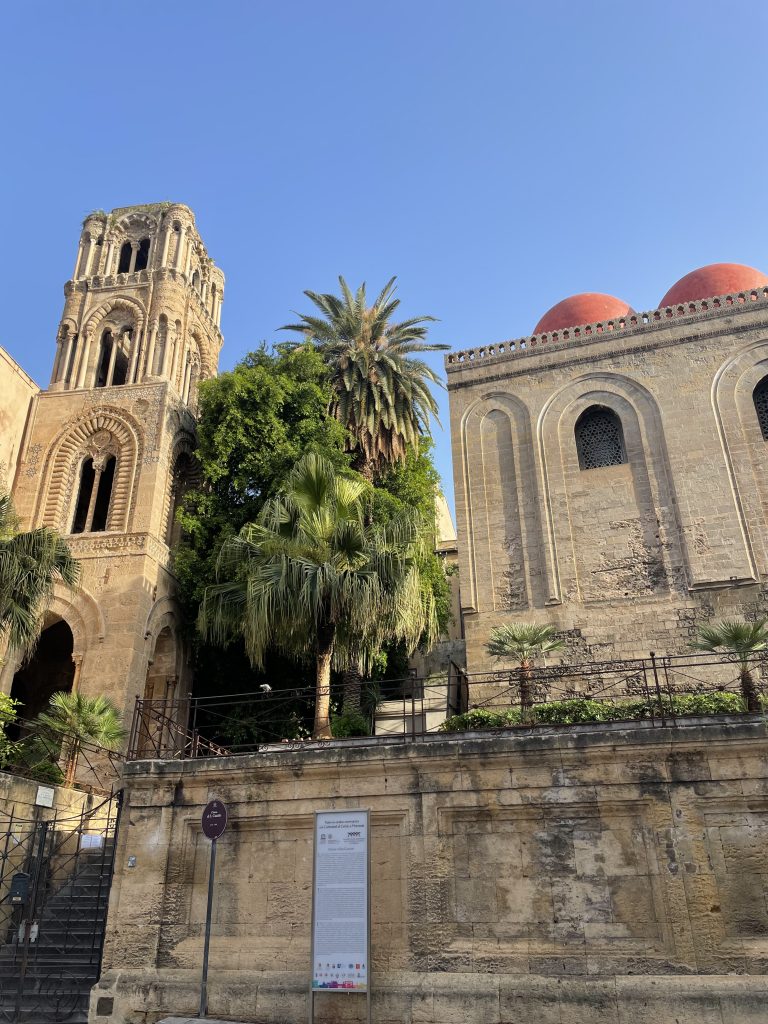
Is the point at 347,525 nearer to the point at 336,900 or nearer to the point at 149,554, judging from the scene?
the point at 336,900

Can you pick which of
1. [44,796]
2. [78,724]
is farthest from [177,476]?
[44,796]

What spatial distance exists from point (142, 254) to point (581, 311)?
1665cm

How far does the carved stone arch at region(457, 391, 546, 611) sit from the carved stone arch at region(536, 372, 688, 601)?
0.44 metres

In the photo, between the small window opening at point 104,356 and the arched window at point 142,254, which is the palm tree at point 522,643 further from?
the arched window at point 142,254

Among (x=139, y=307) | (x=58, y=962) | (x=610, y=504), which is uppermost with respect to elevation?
(x=139, y=307)

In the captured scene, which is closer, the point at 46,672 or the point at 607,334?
the point at 607,334

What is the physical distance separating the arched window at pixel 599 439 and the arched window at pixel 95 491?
13077mm

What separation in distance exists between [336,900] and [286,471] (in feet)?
44.9

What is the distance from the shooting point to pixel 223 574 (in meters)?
A: 20.3

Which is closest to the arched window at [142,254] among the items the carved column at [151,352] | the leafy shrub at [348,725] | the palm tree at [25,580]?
the carved column at [151,352]

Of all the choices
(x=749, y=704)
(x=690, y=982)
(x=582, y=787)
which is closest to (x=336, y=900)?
(x=582, y=787)

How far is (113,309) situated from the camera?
1094 inches

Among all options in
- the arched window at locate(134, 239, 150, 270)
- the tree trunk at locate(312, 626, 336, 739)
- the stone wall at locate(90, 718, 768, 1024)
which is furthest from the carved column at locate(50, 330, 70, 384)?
the stone wall at locate(90, 718, 768, 1024)

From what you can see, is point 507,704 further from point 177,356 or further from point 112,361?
point 112,361
